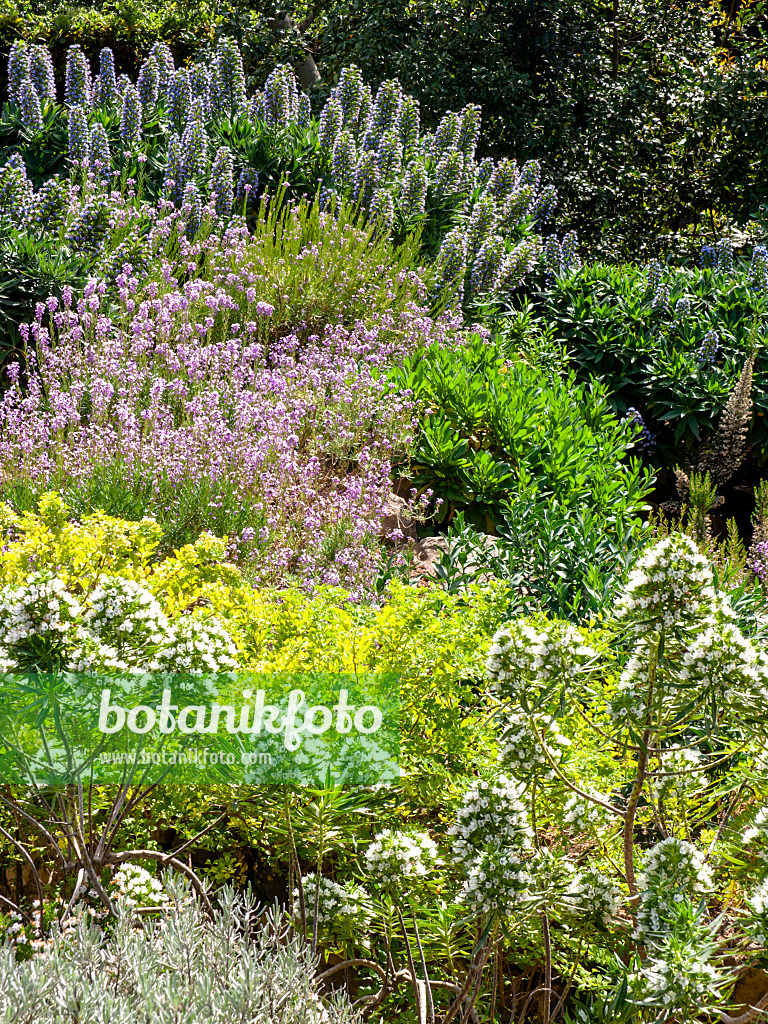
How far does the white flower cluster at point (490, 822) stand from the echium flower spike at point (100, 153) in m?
6.50

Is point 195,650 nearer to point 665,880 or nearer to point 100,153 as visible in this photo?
point 665,880

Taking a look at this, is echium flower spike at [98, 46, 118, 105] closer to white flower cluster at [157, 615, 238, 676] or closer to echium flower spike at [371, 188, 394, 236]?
echium flower spike at [371, 188, 394, 236]

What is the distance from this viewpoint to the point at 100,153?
Result: 23.9 feet

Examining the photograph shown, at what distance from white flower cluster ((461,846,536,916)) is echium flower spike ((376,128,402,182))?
736 centimetres

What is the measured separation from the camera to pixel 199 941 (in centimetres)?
189

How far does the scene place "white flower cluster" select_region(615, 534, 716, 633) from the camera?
1868mm

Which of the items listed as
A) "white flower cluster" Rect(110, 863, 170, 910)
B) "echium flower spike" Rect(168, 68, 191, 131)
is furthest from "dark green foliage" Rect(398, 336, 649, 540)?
"echium flower spike" Rect(168, 68, 191, 131)

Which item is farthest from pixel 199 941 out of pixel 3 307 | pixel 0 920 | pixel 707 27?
pixel 707 27

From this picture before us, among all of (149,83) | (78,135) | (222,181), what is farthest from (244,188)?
(149,83)

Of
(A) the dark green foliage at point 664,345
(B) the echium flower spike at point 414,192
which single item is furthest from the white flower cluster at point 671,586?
(B) the echium flower spike at point 414,192

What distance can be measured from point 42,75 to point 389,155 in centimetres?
294

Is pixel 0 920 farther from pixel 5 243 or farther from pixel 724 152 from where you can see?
pixel 724 152

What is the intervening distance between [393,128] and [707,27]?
17.3 ft

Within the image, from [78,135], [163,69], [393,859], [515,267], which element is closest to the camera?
[393,859]
